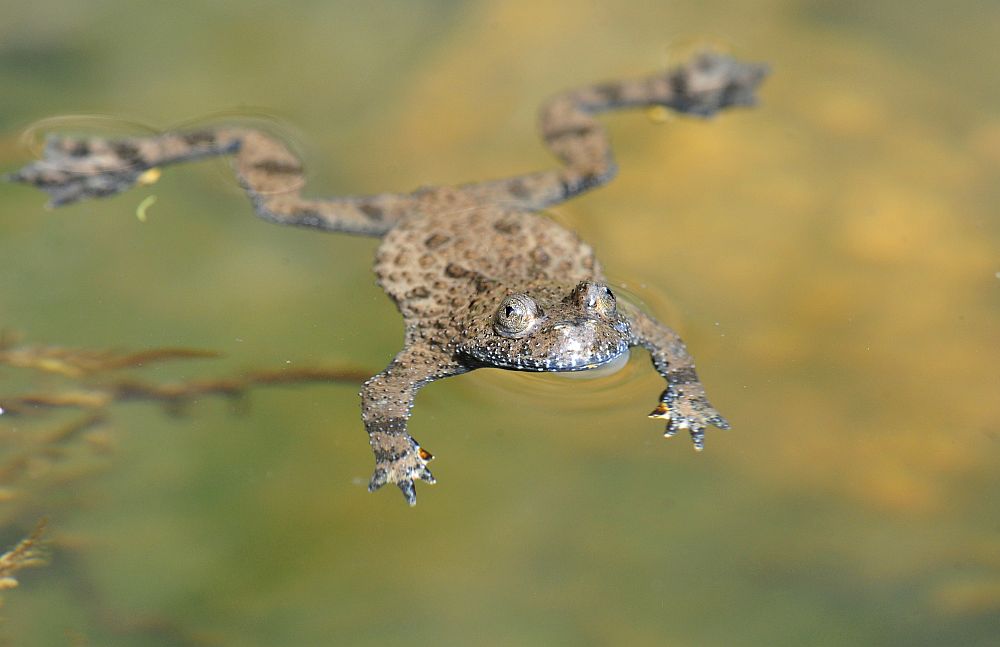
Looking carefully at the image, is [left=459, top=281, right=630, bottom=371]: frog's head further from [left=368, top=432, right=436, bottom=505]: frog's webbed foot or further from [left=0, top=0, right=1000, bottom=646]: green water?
[left=368, top=432, right=436, bottom=505]: frog's webbed foot

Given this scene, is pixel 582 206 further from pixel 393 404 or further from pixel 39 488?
pixel 39 488

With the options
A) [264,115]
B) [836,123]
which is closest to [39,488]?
[264,115]

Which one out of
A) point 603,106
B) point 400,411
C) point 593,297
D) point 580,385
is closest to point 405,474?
point 400,411

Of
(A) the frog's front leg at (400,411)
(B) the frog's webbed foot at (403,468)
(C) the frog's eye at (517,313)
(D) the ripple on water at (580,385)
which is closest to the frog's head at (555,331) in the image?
(C) the frog's eye at (517,313)

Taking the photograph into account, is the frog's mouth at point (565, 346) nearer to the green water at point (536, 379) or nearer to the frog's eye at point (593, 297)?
the frog's eye at point (593, 297)

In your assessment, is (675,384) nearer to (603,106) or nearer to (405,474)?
(405,474)

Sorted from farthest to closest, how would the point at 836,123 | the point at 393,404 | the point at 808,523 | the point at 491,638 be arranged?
the point at 836,123
the point at 393,404
the point at 808,523
the point at 491,638
